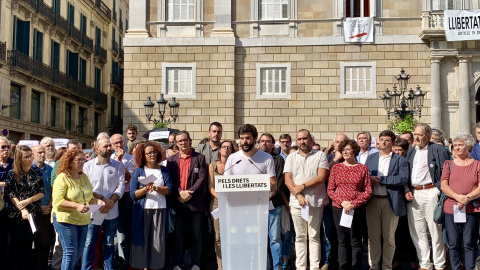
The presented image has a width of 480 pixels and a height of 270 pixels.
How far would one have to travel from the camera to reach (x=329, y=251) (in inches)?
361

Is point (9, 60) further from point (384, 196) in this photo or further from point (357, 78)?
point (384, 196)

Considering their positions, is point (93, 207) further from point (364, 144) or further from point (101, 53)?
point (101, 53)

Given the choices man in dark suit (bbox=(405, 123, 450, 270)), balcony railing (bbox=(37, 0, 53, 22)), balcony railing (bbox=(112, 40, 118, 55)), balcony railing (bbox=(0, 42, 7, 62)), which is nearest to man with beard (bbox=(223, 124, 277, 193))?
man in dark suit (bbox=(405, 123, 450, 270))

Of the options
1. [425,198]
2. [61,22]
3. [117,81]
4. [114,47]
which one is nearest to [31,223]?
[425,198]

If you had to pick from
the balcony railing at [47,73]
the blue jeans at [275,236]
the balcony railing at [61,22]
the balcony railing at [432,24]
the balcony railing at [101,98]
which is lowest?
the blue jeans at [275,236]

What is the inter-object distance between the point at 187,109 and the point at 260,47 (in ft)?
11.8

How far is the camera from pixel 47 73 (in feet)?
97.4

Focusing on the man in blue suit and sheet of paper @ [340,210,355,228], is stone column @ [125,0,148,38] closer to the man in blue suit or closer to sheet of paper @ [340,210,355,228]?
the man in blue suit

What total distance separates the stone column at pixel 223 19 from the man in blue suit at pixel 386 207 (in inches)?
560

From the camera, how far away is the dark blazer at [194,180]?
348 inches

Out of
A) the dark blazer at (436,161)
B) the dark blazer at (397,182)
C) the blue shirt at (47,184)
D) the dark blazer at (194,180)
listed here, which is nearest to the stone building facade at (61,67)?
the blue shirt at (47,184)

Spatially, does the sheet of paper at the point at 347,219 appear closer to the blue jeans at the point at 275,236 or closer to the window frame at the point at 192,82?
the blue jeans at the point at 275,236

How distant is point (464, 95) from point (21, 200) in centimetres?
1792

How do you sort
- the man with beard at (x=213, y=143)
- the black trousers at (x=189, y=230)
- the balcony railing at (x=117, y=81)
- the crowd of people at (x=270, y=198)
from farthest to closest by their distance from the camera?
1. the balcony railing at (x=117, y=81)
2. the man with beard at (x=213, y=143)
3. the black trousers at (x=189, y=230)
4. the crowd of people at (x=270, y=198)
